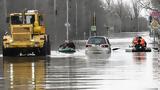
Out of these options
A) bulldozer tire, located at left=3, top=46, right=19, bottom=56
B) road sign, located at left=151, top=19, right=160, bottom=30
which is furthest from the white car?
road sign, located at left=151, top=19, right=160, bottom=30

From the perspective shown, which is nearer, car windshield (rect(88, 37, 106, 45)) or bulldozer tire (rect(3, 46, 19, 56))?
bulldozer tire (rect(3, 46, 19, 56))

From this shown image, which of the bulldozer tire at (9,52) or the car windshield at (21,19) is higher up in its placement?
the car windshield at (21,19)

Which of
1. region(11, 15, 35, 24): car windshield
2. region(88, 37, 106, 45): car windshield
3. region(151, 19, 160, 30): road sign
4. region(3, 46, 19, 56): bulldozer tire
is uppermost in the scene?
region(11, 15, 35, 24): car windshield

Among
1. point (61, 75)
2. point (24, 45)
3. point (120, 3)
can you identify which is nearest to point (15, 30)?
point (24, 45)

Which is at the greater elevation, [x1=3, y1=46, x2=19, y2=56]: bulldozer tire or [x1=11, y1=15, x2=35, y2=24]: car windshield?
[x1=11, y1=15, x2=35, y2=24]: car windshield

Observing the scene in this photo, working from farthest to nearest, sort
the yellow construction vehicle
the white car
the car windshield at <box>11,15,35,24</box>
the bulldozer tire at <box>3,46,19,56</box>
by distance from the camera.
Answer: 1. the white car
2. the car windshield at <box>11,15,35,24</box>
3. the bulldozer tire at <box>3,46,19,56</box>
4. the yellow construction vehicle

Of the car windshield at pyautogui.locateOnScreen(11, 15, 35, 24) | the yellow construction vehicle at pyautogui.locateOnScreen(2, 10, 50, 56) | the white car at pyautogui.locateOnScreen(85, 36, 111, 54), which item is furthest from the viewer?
the white car at pyautogui.locateOnScreen(85, 36, 111, 54)

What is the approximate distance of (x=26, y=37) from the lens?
3997 cm

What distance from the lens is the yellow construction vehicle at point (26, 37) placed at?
130 feet

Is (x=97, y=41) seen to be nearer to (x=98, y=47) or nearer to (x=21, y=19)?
(x=98, y=47)

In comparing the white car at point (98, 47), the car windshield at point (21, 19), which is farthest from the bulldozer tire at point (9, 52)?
the white car at point (98, 47)

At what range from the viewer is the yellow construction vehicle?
39.6m

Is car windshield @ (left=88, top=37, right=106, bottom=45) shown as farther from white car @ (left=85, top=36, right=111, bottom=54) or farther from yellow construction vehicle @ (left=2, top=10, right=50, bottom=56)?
yellow construction vehicle @ (left=2, top=10, right=50, bottom=56)

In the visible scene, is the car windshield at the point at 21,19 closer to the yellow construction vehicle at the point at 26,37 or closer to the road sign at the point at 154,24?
the yellow construction vehicle at the point at 26,37
